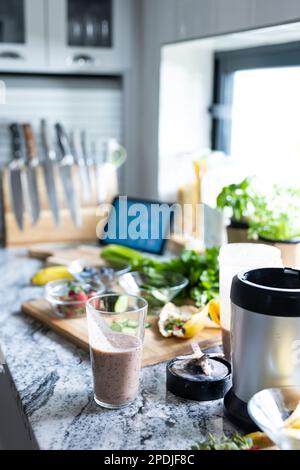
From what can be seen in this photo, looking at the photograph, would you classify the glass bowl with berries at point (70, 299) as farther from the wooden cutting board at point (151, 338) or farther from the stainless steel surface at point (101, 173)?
the stainless steel surface at point (101, 173)

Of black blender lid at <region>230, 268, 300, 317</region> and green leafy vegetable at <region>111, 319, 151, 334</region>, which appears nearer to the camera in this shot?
black blender lid at <region>230, 268, 300, 317</region>

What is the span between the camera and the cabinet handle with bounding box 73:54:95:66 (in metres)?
2.06

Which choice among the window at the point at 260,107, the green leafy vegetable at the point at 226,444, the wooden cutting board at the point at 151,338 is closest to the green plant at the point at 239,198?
the window at the point at 260,107

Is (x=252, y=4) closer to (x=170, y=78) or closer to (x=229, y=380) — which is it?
(x=170, y=78)

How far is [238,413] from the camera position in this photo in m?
1.05

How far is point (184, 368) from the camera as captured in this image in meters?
1.18

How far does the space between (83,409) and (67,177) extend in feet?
A: 3.72

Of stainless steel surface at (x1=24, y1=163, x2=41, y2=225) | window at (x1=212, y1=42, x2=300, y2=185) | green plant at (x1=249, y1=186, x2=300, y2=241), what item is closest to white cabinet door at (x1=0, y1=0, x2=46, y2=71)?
stainless steel surface at (x1=24, y1=163, x2=41, y2=225)

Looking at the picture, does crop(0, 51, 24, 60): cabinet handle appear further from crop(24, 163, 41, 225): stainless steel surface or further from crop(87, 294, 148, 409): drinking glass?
crop(87, 294, 148, 409): drinking glass

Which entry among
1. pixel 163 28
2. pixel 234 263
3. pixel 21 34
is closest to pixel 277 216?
pixel 234 263

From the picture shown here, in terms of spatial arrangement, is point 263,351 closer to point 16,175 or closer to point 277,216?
point 277,216

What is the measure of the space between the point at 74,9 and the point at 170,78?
0.37 meters

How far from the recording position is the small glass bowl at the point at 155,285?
5.07ft
